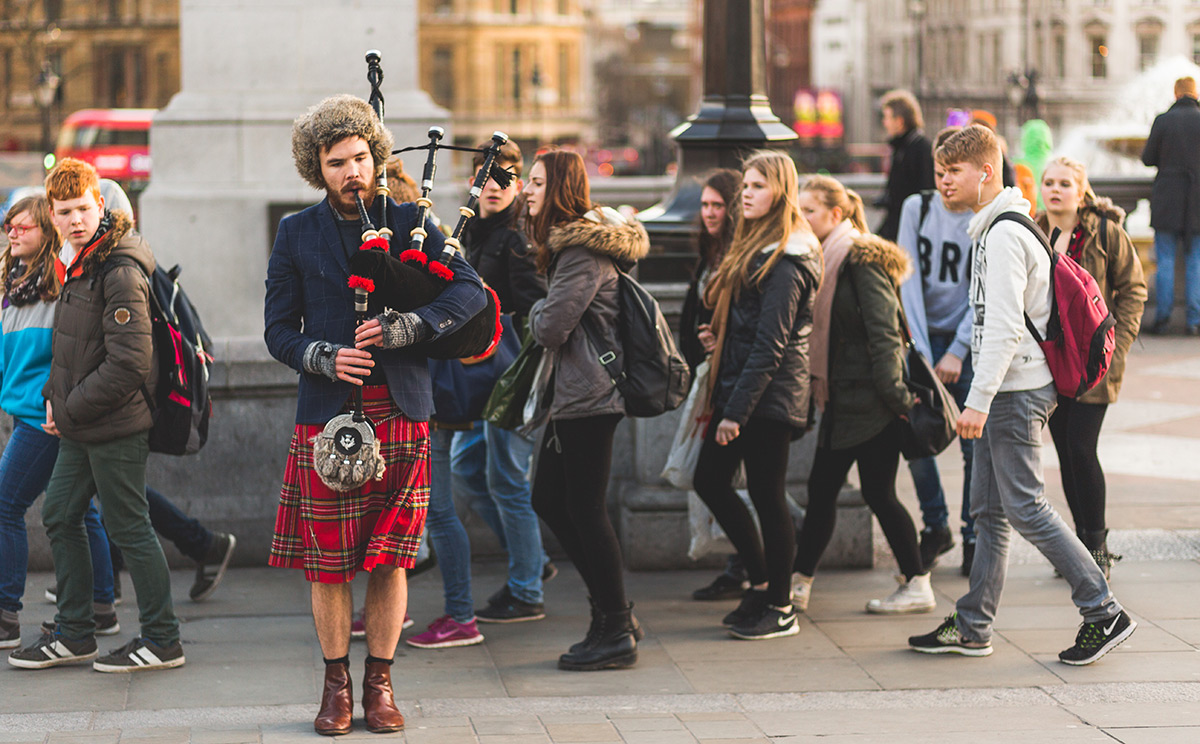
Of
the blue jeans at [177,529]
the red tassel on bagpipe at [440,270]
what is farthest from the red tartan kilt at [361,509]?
the blue jeans at [177,529]

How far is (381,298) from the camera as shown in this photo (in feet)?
16.0

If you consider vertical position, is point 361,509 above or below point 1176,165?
below

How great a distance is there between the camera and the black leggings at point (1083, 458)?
265 inches

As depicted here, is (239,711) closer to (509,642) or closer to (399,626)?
(399,626)

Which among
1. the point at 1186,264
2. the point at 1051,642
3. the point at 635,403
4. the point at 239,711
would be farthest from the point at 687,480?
the point at 1186,264

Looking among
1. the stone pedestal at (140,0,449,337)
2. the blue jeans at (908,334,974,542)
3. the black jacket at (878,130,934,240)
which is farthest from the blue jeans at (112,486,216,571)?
the black jacket at (878,130,934,240)

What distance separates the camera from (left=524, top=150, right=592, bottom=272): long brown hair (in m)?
5.94

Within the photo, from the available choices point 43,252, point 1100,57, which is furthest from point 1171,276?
point 1100,57

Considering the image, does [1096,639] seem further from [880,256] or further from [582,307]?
[582,307]

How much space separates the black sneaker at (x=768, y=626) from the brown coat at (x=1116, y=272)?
168 centimetres

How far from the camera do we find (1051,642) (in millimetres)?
6188

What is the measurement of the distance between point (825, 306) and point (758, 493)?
79 cm

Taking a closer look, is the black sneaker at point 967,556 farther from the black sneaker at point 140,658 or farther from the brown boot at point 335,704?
the black sneaker at point 140,658

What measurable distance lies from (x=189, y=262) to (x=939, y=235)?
4.42 m
